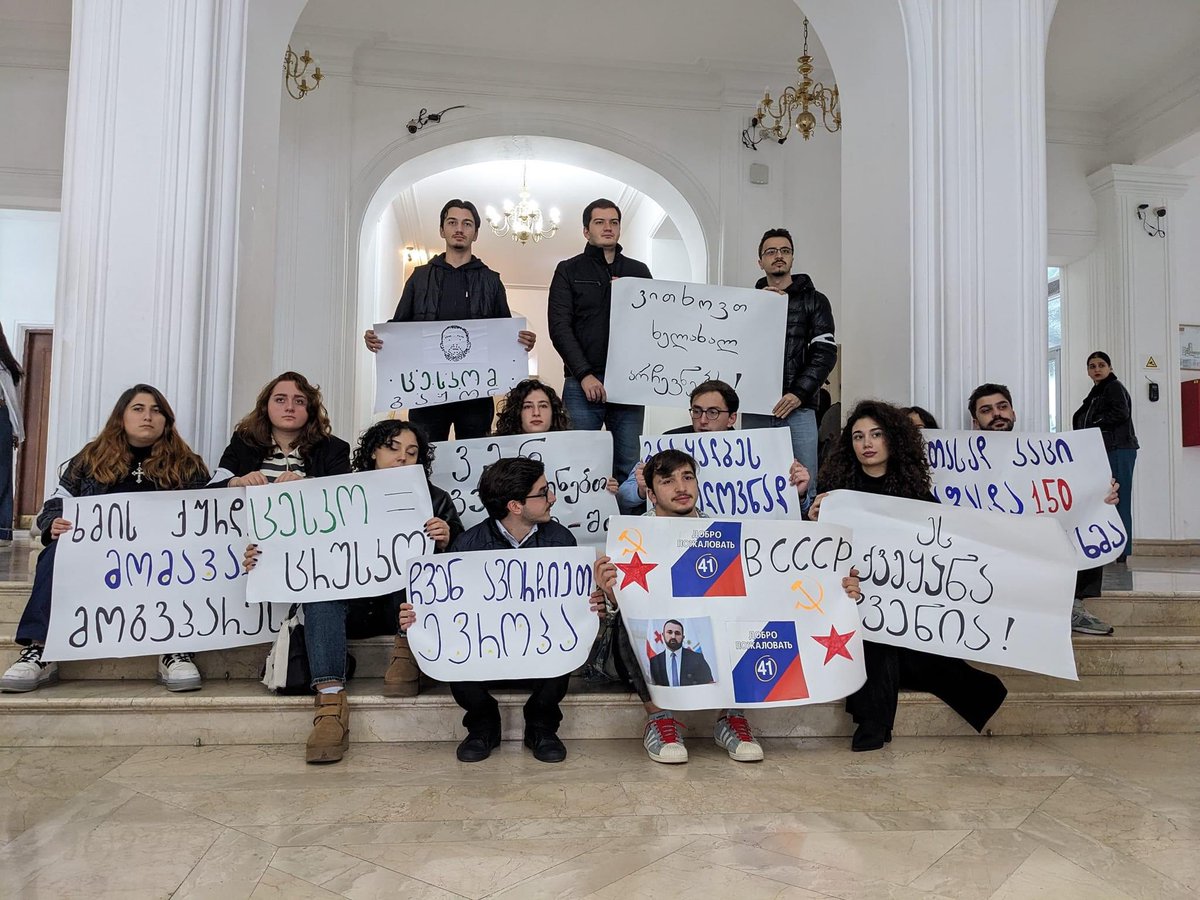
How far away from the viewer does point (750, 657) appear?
2.20 meters

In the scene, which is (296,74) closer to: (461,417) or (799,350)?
(461,417)

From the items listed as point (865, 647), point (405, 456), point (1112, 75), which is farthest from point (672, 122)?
point (865, 647)

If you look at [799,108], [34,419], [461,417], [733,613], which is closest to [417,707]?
[733,613]

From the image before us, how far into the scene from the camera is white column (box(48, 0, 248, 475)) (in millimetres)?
2826

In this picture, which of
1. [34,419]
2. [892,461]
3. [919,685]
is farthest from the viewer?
[34,419]

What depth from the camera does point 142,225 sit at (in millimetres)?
2865

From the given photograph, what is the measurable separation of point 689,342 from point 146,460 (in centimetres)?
201

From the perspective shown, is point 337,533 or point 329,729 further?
point 337,533

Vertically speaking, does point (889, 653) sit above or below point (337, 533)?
below

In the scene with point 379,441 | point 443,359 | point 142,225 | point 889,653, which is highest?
point 142,225

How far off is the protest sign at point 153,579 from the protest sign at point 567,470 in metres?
0.78

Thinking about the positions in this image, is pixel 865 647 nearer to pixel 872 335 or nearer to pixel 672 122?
pixel 872 335

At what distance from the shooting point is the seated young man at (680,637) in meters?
2.20

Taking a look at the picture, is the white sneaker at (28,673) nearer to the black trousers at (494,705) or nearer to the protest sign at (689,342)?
the black trousers at (494,705)
